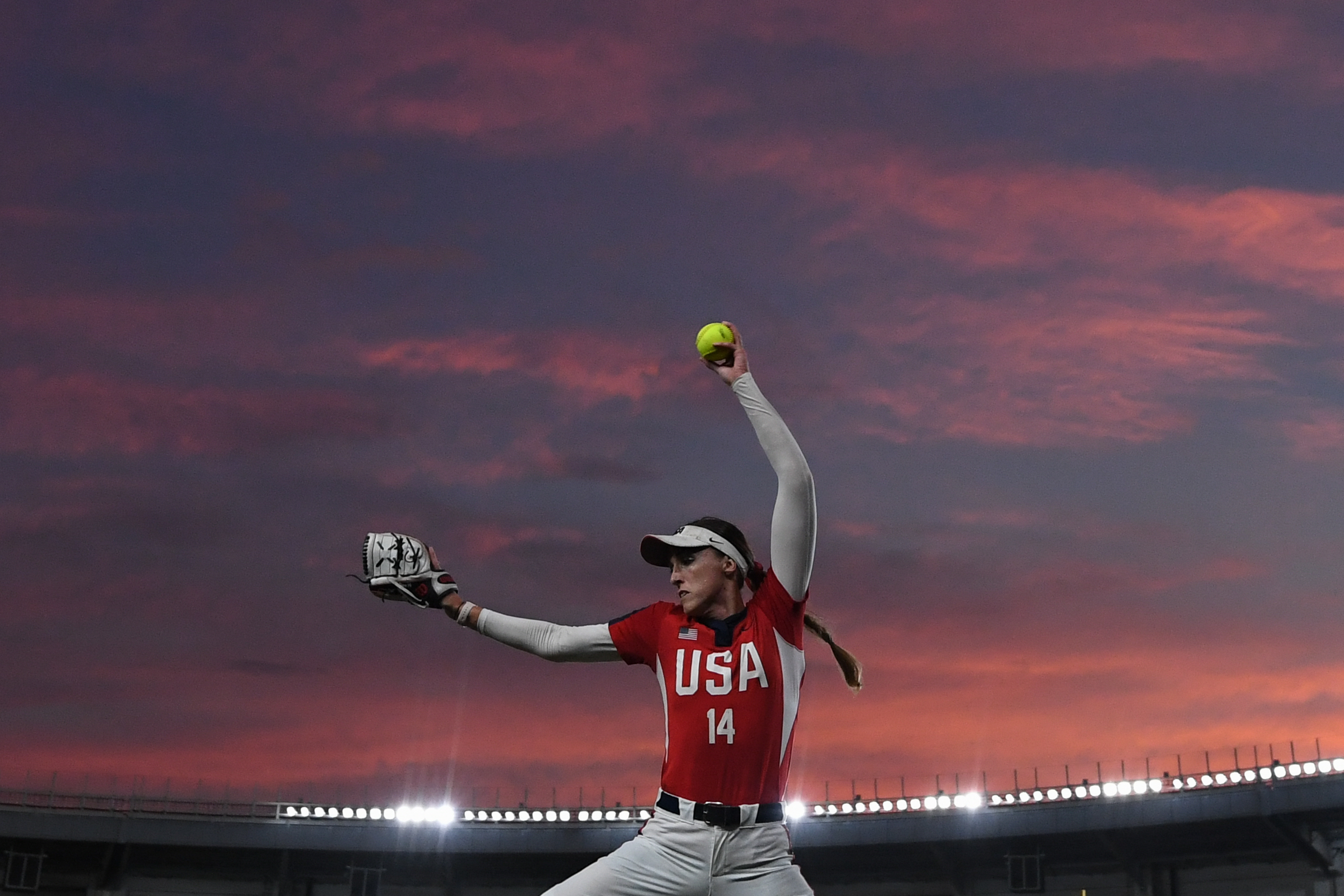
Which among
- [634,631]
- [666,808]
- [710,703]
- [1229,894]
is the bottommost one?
[666,808]

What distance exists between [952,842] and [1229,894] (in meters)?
6.06

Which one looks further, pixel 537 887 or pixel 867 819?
pixel 537 887

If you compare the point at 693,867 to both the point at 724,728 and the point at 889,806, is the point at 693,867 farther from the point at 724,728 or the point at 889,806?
the point at 889,806

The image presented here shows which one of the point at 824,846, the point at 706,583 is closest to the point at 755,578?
the point at 706,583

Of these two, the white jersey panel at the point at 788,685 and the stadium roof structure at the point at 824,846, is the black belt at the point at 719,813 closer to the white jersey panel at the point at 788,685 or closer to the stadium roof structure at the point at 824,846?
the white jersey panel at the point at 788,685

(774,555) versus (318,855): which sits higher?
(318,855)

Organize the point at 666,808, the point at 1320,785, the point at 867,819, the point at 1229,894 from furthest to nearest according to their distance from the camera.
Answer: the point at 867,819, the point at 1229,894, the point at 1320,785, the point at 666,808

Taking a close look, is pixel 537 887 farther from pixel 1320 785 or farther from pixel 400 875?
pixel 1320 785

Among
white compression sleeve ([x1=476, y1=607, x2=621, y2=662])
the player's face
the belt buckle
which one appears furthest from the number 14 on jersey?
white compression sleeve ([x1=476, y1=607, x2=621, y2=662])

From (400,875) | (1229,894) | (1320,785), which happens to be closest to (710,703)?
(1320,785)

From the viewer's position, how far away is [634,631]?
270 inches

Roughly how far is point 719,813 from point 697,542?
129 centimetres

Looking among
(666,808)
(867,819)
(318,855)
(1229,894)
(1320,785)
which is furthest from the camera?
(318,855)

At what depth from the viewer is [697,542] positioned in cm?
675
